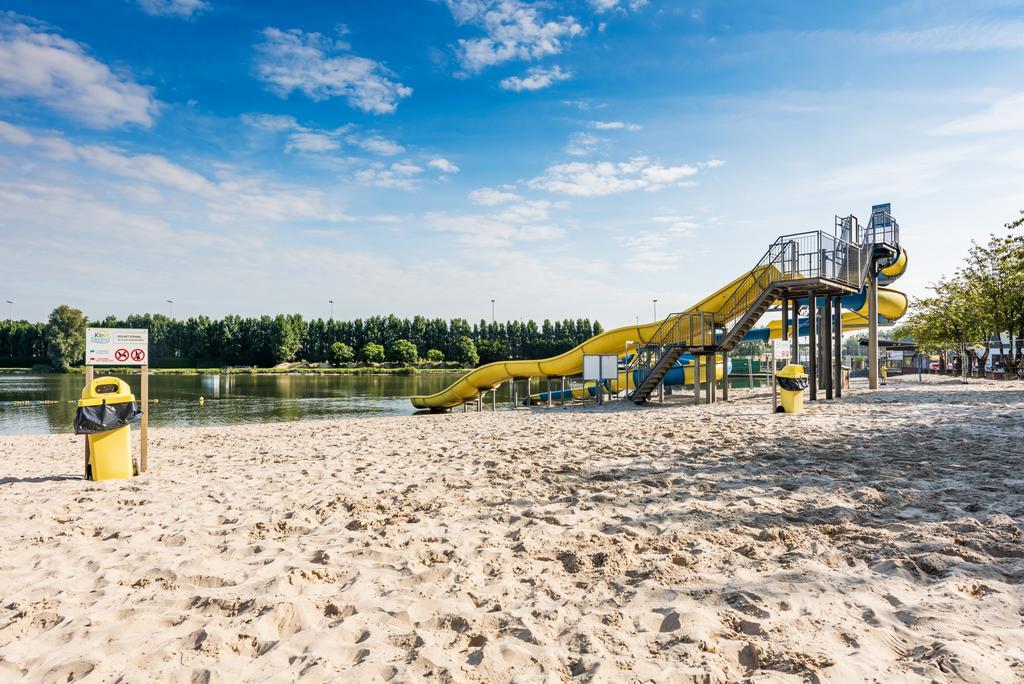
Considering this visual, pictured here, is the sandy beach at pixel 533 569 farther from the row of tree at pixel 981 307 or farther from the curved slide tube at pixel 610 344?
the row of tree at pixel 981 307

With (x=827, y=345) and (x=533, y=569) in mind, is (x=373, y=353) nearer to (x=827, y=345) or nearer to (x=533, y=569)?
(x=827, y=345)

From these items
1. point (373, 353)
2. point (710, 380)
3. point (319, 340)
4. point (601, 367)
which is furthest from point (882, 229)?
point (319, 340)

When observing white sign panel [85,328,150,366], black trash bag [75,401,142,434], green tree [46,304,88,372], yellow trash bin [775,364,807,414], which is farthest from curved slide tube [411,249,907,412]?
green tree [46,304,88,372]

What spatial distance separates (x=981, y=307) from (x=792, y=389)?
25159 mm

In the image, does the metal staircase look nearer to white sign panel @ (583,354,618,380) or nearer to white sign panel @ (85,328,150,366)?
white sign panel @ (583,354,618,380)

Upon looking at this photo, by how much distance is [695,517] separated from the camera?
537 cm

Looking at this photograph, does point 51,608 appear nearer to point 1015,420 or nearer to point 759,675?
point 759,675

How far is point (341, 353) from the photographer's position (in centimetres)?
11338

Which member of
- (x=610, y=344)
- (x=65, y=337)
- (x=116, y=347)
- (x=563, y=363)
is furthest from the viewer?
(x=65, y=337)

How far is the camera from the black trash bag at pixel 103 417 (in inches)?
302

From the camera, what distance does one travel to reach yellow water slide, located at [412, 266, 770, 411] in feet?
63.5

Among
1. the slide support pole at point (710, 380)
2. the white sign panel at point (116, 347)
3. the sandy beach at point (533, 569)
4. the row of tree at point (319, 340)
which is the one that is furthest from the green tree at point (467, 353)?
the sandy beach at point (533, 569)

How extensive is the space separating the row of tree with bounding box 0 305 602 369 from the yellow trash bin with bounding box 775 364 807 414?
9944cm

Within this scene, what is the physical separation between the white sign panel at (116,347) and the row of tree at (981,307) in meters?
32.2
